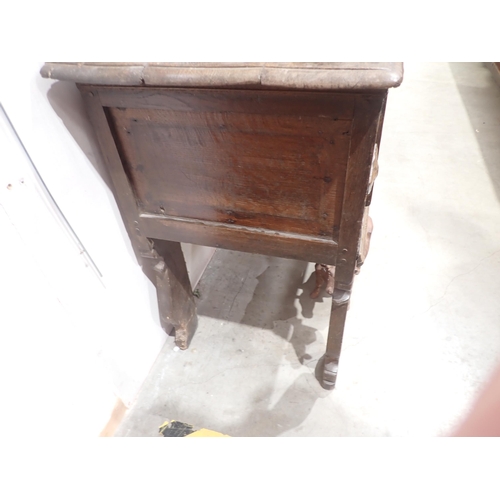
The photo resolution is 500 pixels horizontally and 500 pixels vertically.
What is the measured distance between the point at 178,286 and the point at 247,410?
45 centimetres

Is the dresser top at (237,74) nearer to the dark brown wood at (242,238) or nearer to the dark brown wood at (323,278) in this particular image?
the dark brown wood at (242,238)

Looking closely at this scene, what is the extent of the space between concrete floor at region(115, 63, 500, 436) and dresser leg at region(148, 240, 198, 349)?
0.08 m

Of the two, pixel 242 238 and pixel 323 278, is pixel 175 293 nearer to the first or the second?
pixel 242 238

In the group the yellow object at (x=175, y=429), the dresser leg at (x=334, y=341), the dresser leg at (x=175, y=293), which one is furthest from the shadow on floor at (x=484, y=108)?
the yellow object at (x=175, y=429)

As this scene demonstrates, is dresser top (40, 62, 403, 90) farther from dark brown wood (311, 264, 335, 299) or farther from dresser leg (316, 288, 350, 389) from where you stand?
dark brown wood (311, 264, 335, 299)

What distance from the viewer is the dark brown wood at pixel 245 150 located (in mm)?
649

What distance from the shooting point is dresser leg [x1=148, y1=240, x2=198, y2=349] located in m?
1.14

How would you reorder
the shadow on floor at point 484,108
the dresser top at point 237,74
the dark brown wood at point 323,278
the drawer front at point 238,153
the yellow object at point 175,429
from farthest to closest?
the shadow on floor at point 484,108 < the dark brown wood at point 323,278 < the yellow object at point 175,429 < the drawer front at point 238,153 < the dresser top at point 237,74

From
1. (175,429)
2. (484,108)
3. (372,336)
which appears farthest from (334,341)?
(484,108)

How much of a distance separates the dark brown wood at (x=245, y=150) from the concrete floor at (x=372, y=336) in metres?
0.32

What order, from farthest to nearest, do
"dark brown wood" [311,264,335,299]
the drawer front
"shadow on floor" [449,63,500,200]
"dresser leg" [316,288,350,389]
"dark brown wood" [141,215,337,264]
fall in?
"shadow on floor" [449,63,500,200], "dark brown wood" [311,264,335,299], "dresser leg" [316,288,350,389], "dark brown wood" [141,215,337,264], the drawer front

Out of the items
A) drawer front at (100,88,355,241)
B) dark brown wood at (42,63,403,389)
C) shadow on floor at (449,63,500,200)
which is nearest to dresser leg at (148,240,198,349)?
dark brown wood at (42,63,403,389)

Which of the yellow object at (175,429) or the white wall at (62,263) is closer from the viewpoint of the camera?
the white wall at (62,263)

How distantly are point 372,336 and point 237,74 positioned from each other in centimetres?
106
